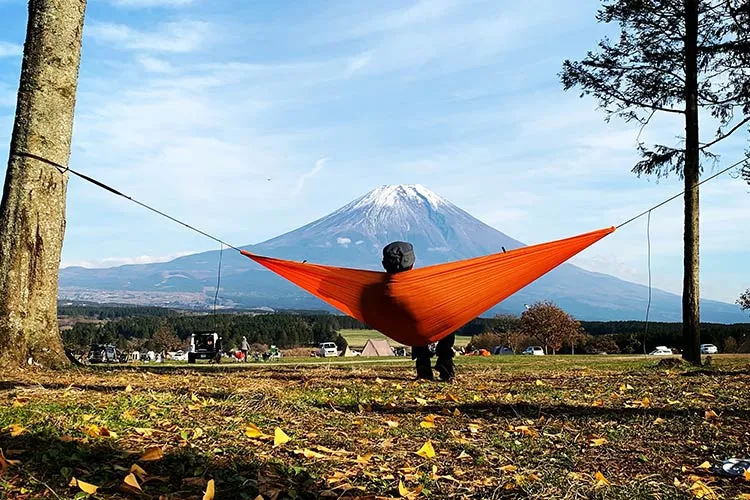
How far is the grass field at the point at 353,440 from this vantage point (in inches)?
109

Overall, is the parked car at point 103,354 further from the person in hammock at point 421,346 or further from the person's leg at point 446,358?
the person's leg at point 446,358

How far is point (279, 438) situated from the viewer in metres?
3.39

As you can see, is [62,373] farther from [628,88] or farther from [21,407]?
[628,88]

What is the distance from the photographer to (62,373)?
576cm

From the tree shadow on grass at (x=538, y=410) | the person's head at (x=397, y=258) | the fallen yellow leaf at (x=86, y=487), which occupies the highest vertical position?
the person's head at (x=397, y=258)

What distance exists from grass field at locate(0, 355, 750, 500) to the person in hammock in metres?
0.88

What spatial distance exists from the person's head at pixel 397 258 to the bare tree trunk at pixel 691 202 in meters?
4.93

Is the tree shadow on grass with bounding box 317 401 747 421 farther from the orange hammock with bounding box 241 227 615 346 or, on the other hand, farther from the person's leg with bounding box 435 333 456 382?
the person's leg with bounding box 435 333 456 382

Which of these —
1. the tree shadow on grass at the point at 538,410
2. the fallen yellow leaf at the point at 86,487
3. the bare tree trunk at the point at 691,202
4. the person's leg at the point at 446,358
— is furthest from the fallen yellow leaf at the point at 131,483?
the bare tree trunk at the point at 691,202

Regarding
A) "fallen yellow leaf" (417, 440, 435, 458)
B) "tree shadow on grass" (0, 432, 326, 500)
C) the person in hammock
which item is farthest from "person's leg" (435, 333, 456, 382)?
"tree shadow on grass" (0, 432, 326, 500)

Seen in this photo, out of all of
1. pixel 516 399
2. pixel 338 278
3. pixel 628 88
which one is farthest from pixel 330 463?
pixel 628 88

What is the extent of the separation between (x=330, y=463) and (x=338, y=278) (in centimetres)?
310

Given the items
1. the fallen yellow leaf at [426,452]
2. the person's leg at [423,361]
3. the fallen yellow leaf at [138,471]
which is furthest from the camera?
the person's leg at [423,361]

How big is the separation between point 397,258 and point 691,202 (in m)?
5.27
